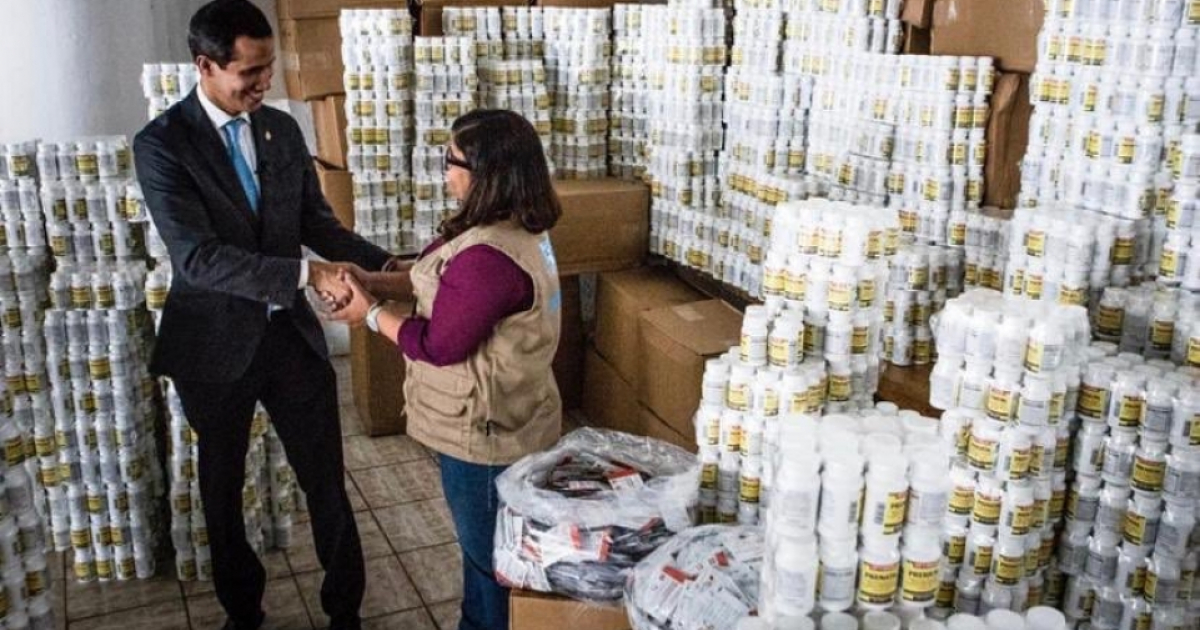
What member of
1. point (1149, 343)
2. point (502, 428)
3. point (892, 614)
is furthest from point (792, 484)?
point (1149, 343)

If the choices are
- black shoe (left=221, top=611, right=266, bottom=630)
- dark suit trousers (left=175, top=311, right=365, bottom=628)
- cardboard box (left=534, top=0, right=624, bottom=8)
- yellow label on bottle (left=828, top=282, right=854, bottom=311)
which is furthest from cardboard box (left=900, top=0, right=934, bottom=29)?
black shoe (left=221, top=611, right=266, bottom=630)

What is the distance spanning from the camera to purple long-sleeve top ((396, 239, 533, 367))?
2756 millimetres

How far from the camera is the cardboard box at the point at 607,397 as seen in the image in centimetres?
543

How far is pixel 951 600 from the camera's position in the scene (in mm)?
2723

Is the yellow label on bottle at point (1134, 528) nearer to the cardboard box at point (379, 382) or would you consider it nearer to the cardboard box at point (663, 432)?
the cardboard box at point (663, 432)

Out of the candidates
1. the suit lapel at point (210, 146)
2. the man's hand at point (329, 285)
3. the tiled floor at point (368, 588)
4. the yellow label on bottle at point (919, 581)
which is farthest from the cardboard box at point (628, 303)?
the yellow label on bottle at point (919, 581)

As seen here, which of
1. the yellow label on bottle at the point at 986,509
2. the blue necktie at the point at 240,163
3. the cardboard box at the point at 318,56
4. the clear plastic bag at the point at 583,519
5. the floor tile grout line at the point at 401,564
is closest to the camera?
the clear plastic bag at the point at 583,519

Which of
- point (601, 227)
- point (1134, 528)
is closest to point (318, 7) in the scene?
point (601, 227)

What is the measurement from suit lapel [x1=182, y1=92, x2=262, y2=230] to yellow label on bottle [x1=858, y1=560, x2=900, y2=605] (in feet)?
7.28

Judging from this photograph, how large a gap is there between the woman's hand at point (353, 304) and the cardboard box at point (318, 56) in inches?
124

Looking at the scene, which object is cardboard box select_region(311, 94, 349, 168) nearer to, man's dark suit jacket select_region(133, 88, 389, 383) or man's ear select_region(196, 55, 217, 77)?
man's dark suit jacket select_region(133, 88, 389, 383)

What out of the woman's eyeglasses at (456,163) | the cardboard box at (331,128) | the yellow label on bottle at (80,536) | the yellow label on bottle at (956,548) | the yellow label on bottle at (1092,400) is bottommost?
the yellow label on bottle at (80,536)

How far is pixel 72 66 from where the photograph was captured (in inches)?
221

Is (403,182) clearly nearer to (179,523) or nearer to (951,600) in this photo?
(179,523)
